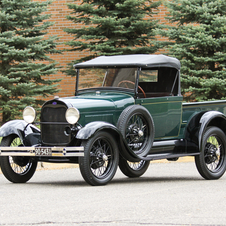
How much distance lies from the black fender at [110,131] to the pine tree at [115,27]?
8.66 metres

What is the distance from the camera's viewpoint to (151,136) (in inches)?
360

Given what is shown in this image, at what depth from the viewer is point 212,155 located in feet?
32.8

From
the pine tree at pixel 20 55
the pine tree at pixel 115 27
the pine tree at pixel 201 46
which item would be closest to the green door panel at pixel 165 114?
the pine tree at pixel 201 46

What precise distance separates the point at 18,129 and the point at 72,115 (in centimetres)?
133

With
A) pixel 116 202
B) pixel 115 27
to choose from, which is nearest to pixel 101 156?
pixel 116 202

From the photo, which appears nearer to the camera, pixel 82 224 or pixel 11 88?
pixel 82 224

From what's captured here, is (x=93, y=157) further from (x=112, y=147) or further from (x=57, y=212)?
(x=57, y=212)

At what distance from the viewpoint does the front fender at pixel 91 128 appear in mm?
8031

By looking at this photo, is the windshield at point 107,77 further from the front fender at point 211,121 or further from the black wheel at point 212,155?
the black wheel at point 212,155

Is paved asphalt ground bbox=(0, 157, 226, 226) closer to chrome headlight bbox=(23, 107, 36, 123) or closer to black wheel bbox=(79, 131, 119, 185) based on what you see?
black wheel bbox=(79, 131, 119, 185)

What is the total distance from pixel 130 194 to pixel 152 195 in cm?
33

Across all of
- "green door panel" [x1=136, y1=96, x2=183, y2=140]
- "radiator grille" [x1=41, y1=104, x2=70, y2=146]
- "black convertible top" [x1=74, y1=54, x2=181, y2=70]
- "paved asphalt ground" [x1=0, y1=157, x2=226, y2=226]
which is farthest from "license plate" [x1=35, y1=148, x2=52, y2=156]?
"black convertible top" [x1=74, y1=54, x2=181, y2=70]

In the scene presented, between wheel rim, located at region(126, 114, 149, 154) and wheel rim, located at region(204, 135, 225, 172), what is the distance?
65.4 inches

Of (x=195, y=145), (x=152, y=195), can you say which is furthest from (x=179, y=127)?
(x=152, y=195)
